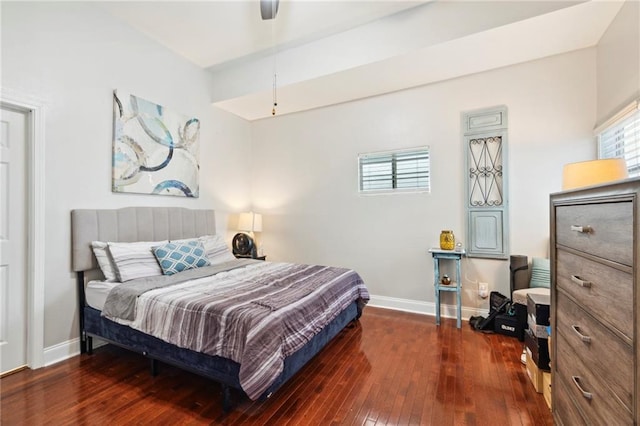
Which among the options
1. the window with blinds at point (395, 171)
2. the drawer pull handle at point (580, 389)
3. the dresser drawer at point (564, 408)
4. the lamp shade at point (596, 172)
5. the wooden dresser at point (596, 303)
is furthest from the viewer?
the window with blinds at point (395, 171)

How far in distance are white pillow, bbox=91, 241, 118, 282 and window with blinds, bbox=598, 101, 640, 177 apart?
14.3 feet

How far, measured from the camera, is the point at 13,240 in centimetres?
227

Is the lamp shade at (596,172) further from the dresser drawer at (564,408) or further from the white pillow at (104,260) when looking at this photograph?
the white pillow at (104,260)

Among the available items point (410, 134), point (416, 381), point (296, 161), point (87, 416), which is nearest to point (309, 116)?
point (296, 161)

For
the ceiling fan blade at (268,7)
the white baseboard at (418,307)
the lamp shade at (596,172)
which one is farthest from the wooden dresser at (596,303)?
the ceiling fan blade at (268,7)

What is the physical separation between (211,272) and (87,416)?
1.29 m

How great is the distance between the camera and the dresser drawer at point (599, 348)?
2.95ft

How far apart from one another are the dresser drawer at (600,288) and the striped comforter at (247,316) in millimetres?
1489

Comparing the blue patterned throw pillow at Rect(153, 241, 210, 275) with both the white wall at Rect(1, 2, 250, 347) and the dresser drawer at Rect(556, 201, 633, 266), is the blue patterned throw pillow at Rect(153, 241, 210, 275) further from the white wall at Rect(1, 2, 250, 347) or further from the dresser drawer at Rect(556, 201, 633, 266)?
the dresser drawer at Rect(556, 201, 633, 266)

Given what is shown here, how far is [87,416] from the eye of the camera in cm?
175

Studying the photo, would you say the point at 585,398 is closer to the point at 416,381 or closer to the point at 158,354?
the point at 416,381

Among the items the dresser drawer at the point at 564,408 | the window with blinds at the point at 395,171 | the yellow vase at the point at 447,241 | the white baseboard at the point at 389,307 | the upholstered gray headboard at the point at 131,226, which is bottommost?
the white baseboard at the point at 389,307

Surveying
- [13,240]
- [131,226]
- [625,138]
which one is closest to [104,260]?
[131,226]

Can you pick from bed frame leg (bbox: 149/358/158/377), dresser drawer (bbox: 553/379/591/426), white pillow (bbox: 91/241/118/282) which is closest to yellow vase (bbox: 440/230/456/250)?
dresser drawer (bbox: 553/379/591/426)
